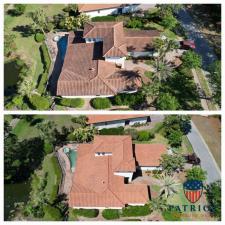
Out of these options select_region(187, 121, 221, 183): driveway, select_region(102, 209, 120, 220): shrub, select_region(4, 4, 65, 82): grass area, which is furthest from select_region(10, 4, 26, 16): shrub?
select_region(102, 209, 120, 220): shrub

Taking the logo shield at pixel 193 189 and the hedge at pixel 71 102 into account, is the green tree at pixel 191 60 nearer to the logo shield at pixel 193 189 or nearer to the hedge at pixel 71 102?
the hedge at pixel 71 102

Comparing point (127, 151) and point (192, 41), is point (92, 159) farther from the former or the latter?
point (192, 41)

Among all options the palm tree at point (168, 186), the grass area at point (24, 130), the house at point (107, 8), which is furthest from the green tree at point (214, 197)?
the house at point (107, 8)

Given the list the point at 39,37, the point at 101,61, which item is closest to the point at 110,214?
the point at 101,61

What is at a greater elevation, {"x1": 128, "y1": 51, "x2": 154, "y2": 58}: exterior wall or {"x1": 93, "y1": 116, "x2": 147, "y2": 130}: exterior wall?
{"x1": 128, "y1": 51, "x2": 154, "y2": 58}: exterior wall

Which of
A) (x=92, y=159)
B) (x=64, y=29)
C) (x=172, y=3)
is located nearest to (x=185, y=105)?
(x=92, y=159)

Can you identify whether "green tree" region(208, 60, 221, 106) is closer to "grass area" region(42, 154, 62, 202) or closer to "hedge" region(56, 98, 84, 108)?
"hedge" region(56, 98, 84, 108)
